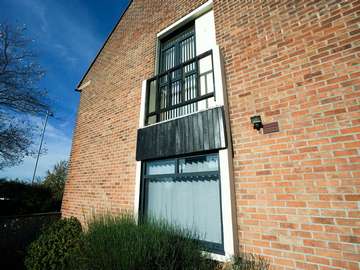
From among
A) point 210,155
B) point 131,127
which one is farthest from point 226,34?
point 131,127

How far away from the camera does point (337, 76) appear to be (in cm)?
277

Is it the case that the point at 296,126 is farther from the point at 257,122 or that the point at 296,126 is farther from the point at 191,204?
the point at 191,204

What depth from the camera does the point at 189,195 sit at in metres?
3.78

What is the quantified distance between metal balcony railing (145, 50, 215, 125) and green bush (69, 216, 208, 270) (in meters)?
2.60

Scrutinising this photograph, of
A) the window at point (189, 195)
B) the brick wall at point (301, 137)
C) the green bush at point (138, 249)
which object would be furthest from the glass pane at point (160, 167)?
the brick wall at point (301, 137)

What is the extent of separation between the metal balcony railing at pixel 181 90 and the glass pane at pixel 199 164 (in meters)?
1.23

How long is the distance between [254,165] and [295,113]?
3.29ft

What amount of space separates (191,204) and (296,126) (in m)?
2.23

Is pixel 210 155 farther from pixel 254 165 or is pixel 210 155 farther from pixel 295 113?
pixel 295 113

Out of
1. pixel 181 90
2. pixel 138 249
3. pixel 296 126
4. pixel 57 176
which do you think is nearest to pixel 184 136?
pixel 181 90

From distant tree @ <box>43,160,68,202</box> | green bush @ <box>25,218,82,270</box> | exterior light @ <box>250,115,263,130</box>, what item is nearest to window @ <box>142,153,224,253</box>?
exterior light @ <box>250,115,263,130</box>

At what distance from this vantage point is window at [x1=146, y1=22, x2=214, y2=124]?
4.45 m

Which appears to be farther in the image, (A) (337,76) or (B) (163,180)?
(B) (163,180)

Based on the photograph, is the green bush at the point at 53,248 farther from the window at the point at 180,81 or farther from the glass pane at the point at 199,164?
the window at the point at 180,81
